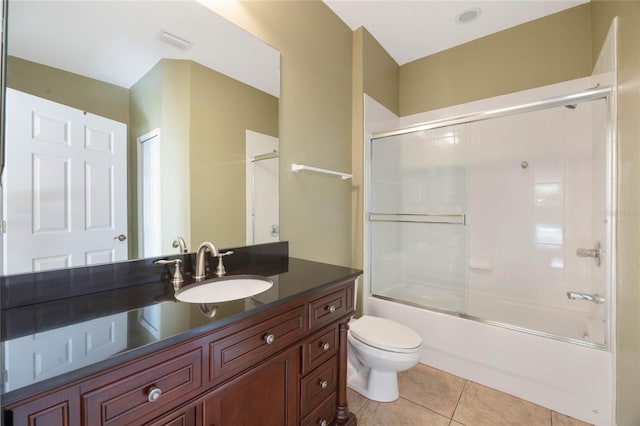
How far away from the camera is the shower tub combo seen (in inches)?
62.4

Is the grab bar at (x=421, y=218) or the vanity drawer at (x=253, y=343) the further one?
the grab bar at (x=421, y=218)

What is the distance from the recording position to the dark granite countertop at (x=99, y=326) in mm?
541

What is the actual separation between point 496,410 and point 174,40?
252 cm

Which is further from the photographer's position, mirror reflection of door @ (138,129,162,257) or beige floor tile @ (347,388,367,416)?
beige floor tile @ (347,388,367,416)

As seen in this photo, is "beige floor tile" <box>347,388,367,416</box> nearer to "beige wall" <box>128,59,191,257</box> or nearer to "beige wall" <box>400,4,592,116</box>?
"beige wall" <box>128,59,191,257</box>

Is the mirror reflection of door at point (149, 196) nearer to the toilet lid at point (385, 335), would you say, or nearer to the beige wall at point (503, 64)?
the toilet lid at point (385, 335)

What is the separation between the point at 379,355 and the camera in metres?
1.54

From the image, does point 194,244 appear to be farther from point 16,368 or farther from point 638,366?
point 638,366

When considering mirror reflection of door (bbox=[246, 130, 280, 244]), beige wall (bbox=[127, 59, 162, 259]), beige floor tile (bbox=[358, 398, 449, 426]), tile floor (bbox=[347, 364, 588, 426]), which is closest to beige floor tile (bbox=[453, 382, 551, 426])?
tile floor (bbox=[347, 364, 588, 426])

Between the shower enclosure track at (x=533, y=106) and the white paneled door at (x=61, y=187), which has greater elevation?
the shower enclosure track at (x=533, y=106)

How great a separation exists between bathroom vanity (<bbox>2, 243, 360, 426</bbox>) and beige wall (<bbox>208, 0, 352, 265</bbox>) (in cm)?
61

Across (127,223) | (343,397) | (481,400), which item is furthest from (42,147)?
(481,400)

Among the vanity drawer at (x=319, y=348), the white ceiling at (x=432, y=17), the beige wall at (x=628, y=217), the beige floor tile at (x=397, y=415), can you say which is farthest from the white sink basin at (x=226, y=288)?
the white ceiling at (x=432, y=17)

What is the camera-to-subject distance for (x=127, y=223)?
1086 millimetres
